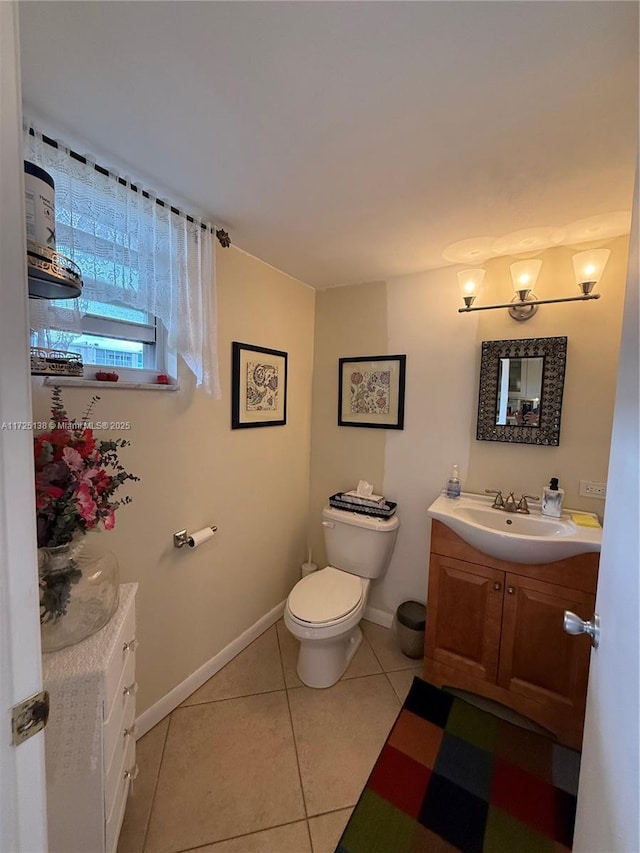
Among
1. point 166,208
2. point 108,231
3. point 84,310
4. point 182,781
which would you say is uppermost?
point 166,208

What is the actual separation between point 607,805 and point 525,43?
1581mm

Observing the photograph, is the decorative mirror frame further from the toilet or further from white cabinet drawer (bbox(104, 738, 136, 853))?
white cabinet drawer (bbox(104, 738, 136, 853))

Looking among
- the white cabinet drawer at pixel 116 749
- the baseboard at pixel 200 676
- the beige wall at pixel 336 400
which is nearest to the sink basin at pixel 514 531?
the beige wall at pixel 336 400

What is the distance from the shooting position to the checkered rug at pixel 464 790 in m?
1.15

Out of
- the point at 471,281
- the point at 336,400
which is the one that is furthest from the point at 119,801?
the point at 471,281

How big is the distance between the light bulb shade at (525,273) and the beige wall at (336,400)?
736 mm

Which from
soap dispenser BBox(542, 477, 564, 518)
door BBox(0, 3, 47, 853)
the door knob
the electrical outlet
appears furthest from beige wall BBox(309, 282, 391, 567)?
door BBox(0, 3, 47, 853)

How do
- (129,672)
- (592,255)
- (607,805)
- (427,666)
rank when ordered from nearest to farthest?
1. (607,805)
2. (129,672)
3. (592,255)
4. (427,666)

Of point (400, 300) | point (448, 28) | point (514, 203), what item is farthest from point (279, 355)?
point (448, 28)

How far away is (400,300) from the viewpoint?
2094 millimetres

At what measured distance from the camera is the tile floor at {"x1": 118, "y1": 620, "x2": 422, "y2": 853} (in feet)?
3.79

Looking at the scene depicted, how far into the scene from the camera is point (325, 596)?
5.92 ft

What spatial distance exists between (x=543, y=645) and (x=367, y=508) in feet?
3.32

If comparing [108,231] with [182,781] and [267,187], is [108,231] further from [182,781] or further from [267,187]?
[182,781]
